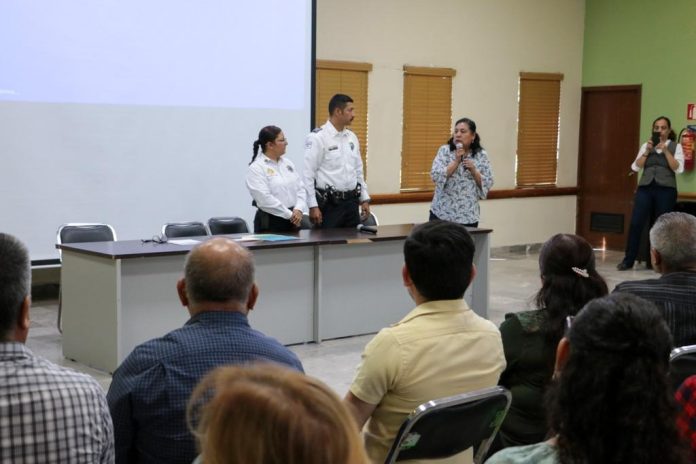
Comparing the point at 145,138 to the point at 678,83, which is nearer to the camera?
the point at 145,138

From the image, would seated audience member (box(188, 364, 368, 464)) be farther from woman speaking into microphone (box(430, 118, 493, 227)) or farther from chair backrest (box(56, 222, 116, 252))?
woman speaking into microphone (box(430, 118, 493, 227))

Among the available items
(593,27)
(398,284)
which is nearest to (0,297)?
(398,284)

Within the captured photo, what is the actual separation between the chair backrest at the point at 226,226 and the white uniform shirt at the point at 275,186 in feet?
0.90

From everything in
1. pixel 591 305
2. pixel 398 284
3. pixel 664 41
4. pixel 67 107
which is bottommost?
pixel 398 284

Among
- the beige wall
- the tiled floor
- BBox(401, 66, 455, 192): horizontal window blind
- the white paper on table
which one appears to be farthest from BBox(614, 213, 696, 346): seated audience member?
BBox(401, 66, 455, 192): horizontal window blind

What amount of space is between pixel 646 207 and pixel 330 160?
404cm

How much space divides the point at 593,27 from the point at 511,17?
4.32ft

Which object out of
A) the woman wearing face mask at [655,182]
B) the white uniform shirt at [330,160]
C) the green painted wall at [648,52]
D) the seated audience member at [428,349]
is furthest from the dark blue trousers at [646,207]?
the seated audience member at [428,349]

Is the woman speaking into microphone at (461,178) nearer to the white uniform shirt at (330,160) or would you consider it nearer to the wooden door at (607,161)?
the white uniform shirt at (330,160)

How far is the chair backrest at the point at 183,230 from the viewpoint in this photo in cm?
593

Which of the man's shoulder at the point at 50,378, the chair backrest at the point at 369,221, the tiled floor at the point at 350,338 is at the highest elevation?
the man's shoulder at the point at 50,378

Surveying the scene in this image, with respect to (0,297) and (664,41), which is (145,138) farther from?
(664,41)

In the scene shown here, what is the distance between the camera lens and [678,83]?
9.77m

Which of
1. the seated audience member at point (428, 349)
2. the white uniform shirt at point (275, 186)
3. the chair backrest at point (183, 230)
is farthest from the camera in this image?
the white uniform shirt at point (275, 186)
